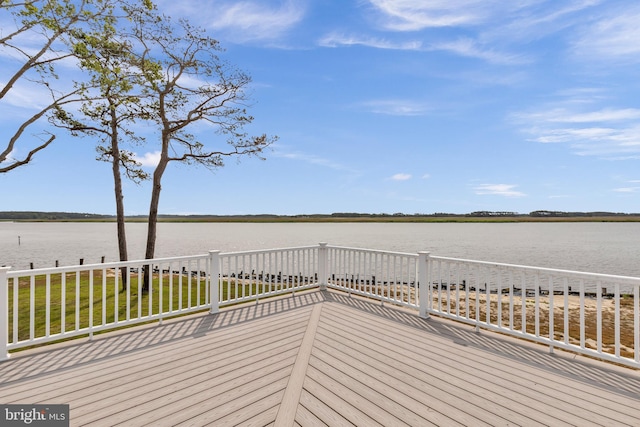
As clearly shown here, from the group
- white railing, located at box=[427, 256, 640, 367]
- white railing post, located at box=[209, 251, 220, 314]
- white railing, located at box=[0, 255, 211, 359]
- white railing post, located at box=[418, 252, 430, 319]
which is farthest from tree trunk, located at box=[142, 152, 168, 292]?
white railing, located at box=[427, 256, 640, 367]

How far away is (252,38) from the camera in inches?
298

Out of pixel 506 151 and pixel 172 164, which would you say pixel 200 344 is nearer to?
pixel 172 164

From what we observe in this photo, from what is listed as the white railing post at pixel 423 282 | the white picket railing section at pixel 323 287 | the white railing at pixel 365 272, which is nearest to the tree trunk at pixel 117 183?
the white picket railing section at pixel 323 287

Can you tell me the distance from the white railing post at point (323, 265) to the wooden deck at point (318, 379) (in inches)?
A: 80.7

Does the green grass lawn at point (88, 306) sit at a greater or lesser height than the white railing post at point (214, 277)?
lesser

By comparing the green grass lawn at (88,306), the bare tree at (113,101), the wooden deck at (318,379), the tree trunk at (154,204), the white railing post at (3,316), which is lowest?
the green grass lawn at (88,306)

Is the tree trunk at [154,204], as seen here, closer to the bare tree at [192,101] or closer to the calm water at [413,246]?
the bare tree at [192,101]

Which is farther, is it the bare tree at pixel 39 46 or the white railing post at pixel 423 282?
the bare tree at pixel 39 46

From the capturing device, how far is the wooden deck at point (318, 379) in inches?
78.9

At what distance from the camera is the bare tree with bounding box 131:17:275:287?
8.23 m

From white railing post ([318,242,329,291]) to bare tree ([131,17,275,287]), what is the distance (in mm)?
4910

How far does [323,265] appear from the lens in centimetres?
585

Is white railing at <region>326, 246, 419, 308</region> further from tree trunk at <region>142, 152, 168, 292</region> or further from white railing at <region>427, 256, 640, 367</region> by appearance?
tree trunk at <region>142, 152, 168, 292</region>

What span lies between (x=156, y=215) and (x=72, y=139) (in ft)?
11.6
